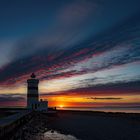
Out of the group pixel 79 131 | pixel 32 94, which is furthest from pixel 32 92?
pixel 79 131

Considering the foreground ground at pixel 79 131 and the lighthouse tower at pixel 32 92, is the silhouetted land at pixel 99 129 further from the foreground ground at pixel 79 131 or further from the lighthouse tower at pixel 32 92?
the lighthouse tower at pixel 32 92

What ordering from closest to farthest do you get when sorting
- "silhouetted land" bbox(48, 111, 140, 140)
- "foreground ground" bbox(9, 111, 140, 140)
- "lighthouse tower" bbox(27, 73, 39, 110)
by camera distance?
"foreground ground" bbox(9, 111, 140, 140), "silhouetted land" bbox(48, 111, 140, 140), "lighthouse tower" bbox(27, 73, 39, 110)

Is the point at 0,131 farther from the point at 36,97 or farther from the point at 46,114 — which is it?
the point at 46,114

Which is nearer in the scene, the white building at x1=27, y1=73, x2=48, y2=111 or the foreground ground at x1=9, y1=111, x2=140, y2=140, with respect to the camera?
the foreground ground at x1=9, y1=111, x2=140, y2=140

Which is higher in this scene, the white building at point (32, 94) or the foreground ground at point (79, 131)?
the white building at point (32, 94)

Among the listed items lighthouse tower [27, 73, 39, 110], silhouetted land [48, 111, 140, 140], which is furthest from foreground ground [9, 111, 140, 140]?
lighthouse tower [27, 73, 39, 110]

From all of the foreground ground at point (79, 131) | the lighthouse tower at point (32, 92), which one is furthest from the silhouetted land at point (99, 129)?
the lighthouse tower at point (32, 92)

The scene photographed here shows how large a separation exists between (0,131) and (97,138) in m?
7.89

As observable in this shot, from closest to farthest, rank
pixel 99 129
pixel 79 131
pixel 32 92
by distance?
pixel 79 131 → pixel 99 129 → pixel 32 92

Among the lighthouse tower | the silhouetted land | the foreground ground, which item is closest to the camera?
the foreground ground

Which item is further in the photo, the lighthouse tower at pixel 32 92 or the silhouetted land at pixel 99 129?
the lighthouse tower at pixel 32 92

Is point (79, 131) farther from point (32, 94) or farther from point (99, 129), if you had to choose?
point (32, 94)

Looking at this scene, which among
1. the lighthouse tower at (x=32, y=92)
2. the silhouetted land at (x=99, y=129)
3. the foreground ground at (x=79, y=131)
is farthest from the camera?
the lighthouse tower at (x=32, y=92)

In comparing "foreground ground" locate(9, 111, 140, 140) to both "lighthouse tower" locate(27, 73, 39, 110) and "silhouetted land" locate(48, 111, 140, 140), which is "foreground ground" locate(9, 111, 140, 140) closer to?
"silhouetted land" locate(48, 111, 140, 140)
